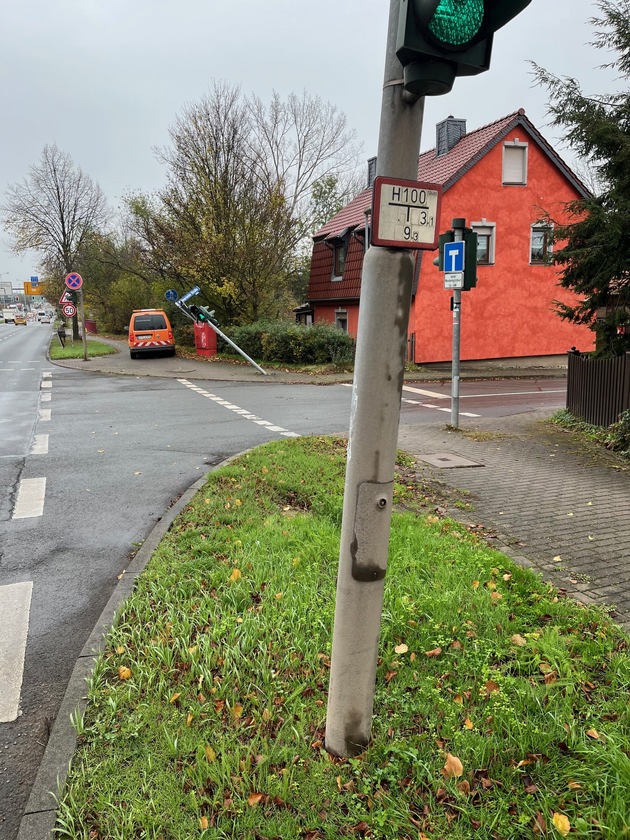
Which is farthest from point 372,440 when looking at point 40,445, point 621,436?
point 40,445

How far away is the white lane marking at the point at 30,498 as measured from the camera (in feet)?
20.2

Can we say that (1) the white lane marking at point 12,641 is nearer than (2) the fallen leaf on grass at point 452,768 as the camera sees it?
No

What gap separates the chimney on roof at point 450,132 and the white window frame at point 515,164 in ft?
9.17

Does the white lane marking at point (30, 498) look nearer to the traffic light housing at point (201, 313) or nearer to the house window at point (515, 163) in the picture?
the traffic light housing at point (201, 313)

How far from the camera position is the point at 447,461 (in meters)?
8.09

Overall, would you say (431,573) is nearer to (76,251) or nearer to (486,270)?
(486,270)

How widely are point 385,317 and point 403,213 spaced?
360mm

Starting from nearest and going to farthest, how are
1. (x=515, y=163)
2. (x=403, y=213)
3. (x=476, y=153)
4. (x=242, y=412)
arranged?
(x=403, y=213) → (x=242, y=412) → (x=476, y=153) → (x=515, y=163)

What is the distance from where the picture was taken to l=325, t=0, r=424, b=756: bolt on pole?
2.12 metres

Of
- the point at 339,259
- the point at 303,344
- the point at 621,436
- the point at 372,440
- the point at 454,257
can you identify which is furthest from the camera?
the point at 339,259

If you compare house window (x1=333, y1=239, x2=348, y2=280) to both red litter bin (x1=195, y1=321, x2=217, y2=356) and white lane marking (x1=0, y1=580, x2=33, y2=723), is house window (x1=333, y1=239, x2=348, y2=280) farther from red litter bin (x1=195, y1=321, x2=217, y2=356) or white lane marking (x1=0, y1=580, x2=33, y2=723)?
white lane marking (x1=0, y1=580, x2=33, y2=723)

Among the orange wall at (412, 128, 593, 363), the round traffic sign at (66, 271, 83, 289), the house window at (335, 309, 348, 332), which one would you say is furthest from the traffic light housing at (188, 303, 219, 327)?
the orange wall at (412, 128, 593, 363)

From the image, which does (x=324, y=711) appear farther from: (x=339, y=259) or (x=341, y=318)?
(x=339, y=259)

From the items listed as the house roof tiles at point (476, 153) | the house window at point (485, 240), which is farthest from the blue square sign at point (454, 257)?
the house window at point (485, 240)
